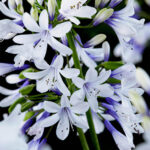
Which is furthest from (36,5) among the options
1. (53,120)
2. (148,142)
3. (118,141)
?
(148,142)

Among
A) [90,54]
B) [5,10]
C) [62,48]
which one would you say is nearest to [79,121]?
[62,48]

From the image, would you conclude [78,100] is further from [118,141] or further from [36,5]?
[36,5]

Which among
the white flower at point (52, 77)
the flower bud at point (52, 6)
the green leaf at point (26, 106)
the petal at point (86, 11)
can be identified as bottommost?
the green leaf at point (26, 106)

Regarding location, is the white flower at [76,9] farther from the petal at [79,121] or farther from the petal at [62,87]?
the petal at [79,121]

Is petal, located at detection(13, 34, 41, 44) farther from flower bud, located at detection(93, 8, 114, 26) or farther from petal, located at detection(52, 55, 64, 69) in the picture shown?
flower bud, located at detection(93, 8, 114, 26)

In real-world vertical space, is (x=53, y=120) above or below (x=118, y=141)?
above

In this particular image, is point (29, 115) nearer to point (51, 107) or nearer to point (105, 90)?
point (51, 107)

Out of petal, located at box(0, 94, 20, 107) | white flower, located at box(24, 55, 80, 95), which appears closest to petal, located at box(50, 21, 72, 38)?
white flower, located at box(24, 55, 80, 95)

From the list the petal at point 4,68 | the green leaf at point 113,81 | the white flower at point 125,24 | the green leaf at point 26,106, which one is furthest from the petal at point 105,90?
the petal at point 4,68
